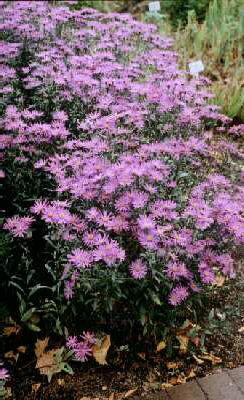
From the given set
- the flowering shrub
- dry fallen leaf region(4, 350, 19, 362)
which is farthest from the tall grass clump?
dry fallen leaf region(4, 350, 19, 362)

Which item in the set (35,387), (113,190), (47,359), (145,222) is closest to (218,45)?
(113,190)

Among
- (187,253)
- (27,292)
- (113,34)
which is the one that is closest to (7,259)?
(27,292)

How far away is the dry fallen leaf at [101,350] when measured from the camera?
112 inches

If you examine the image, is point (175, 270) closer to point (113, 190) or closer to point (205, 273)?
point (205, 273)

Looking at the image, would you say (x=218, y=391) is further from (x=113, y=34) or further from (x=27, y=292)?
(x=113, y=34)

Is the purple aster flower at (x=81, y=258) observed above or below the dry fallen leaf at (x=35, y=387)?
above

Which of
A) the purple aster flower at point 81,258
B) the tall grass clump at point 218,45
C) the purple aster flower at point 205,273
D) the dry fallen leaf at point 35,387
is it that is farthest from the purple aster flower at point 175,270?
the tall grass clump at point 218,45

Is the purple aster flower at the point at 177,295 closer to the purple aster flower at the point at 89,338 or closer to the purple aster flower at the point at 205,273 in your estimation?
the purple aster flower at the point at 205,273

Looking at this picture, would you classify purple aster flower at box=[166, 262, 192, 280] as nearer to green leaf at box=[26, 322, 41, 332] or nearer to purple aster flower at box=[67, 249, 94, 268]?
purple aster flower at box=[67, 249, 94, 268]

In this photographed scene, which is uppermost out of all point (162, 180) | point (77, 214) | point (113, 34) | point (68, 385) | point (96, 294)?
point (113, 34)

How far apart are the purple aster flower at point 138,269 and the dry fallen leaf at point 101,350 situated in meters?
0.44

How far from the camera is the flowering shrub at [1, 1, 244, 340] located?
8.82 ft

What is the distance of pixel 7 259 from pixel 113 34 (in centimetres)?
220

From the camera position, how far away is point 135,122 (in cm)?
325
